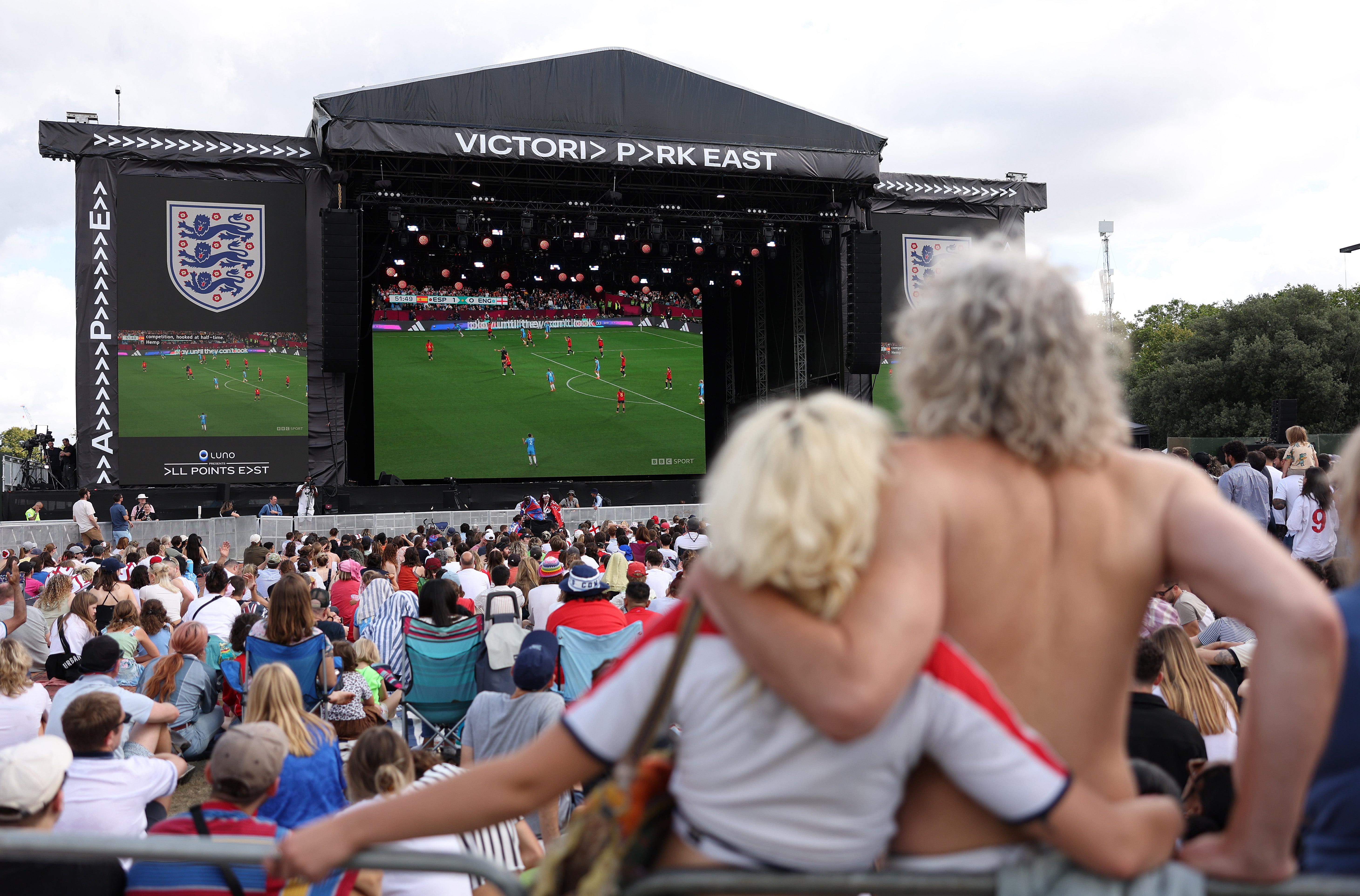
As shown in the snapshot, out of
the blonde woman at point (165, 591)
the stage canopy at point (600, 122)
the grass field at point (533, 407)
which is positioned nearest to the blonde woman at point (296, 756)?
the blonde woman at point (165, 591)

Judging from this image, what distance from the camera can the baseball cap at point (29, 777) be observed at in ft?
8.91

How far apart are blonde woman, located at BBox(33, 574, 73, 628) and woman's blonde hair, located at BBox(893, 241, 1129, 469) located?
835 cm

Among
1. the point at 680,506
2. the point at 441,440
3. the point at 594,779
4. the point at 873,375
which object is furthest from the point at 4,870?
the point at 441,440

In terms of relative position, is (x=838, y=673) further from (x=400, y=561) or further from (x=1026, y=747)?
(x=400, y=561)

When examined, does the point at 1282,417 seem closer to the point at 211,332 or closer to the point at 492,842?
the point at 211,332

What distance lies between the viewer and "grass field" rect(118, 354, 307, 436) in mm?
19062

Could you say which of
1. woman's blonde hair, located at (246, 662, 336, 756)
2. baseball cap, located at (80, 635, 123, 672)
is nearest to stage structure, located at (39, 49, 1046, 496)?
baseball cap, located at (80, 635, 123, 672)

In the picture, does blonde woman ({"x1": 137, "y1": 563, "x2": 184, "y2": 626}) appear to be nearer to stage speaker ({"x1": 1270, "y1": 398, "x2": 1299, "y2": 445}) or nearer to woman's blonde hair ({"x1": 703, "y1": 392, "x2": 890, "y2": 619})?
woman's blonde hair ({"x1": 703, "y1": 392, "x2": 890, "y2": 619})

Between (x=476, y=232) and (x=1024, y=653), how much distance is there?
69.3ft

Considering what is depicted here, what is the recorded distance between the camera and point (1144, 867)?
1.38 metres

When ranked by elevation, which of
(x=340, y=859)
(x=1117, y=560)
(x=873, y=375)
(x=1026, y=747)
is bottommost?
(x=340, y=859)

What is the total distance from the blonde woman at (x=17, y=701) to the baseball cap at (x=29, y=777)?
2.15m

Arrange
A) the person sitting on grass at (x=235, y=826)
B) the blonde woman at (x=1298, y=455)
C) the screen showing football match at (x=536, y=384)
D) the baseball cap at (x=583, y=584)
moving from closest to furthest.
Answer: the person sitting on grass at (x=235, y=826)
the baseball cap at (x=583, y=584)
the blonde woman at (x=1298, y=455)
the screen showing football match at (x=536, y=384)

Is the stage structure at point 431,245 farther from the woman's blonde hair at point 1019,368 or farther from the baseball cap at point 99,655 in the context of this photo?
the woman's blonde hair at point 1019,368
